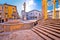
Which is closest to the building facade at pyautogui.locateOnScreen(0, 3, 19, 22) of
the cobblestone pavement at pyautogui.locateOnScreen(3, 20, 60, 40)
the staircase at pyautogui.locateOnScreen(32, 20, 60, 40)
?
the cobblestone pavement at pyautogui.locateOnScreen(3, 20, 60, 40)

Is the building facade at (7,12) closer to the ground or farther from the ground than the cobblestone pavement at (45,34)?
farther from the ground

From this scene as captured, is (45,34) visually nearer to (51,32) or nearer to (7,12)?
(51,32)

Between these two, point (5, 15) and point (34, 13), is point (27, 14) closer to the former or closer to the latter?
point (34, 13)

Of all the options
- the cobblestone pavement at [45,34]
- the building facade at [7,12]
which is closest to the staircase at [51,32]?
the cobblestone pavement at [45,34]

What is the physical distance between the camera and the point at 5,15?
20000 millimetres

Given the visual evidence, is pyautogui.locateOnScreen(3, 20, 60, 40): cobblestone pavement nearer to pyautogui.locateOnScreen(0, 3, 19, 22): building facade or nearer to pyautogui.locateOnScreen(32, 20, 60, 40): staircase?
pyautogui.locateOnScreen(32, 20, 60, 40): staircase

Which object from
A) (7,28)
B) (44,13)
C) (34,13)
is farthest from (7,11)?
(44,13)

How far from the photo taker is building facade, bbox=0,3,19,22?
65.1ft

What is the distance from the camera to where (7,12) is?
20.5 meters

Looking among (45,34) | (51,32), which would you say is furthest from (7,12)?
(51,32)

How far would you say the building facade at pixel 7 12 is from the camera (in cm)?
1983

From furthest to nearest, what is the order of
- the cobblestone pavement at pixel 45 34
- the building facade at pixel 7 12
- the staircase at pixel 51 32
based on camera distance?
the building facade at pixel 7 12 → the cobblestone pavement at pixel 45 34 → the staircase at pixel 51 32

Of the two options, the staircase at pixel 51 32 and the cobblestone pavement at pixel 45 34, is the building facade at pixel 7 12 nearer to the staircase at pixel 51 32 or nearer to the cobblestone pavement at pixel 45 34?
the cobblestone pavement at pixel 45 34

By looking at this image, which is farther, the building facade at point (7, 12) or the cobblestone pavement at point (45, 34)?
the building facade at point (7, 12)
